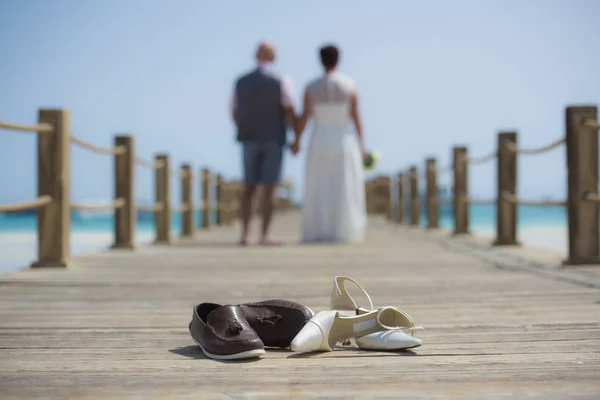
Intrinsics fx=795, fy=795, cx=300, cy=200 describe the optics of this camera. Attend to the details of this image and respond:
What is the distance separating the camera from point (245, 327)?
1963mm

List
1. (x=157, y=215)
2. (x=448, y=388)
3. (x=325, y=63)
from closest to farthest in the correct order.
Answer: (x=448, y=388) < (x=325, y=63) < (x=157, y=215)

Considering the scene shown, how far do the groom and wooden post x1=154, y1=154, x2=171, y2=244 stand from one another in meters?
1.47

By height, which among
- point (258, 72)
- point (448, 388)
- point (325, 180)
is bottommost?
point (448, 388)

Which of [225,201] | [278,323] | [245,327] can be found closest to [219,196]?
[225,201]

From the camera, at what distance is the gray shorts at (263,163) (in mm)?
6340

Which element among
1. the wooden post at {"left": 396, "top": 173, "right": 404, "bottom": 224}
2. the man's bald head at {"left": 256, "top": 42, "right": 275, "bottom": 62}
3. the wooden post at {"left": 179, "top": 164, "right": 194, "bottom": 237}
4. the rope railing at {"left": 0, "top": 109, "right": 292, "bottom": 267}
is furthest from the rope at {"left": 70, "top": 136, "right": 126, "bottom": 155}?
the wooden post at {"left": 396, "top": 173, "right": 404, "bottom": 224}

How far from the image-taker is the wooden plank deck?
1650 millimetres

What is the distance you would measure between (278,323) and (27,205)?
2430 millimetres

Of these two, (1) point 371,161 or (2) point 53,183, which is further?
(1) point 371,161

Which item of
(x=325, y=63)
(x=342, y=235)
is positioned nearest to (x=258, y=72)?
(x=325, y=63)

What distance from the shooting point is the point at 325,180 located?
693 centimetres

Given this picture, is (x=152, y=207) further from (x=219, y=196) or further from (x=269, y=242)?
(x=219, y=196)

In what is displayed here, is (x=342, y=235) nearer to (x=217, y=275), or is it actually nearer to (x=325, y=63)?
(x=325, y=63)

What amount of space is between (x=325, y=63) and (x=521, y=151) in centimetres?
176
